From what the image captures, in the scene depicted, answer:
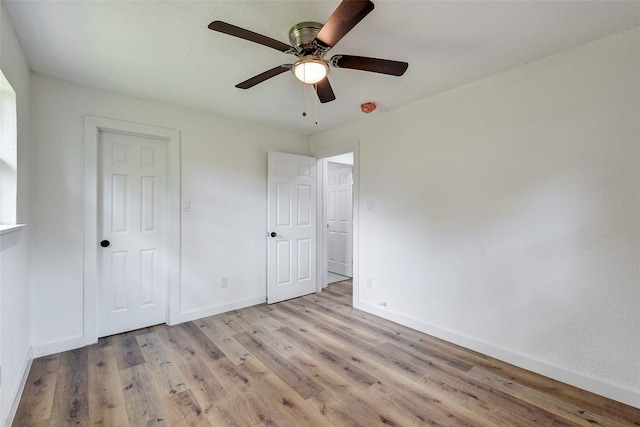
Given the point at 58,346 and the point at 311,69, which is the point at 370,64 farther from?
the point at 58,346

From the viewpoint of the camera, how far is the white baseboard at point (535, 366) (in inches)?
71.9

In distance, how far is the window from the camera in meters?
1.82

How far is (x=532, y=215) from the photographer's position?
2.16 meters

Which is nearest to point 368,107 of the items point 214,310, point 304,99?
point 304,99

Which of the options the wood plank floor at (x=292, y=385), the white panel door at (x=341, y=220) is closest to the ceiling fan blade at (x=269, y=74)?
the wood plank floor at (x=292, y=385)

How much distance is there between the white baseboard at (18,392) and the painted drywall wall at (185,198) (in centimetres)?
13

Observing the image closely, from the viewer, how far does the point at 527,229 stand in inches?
86.2

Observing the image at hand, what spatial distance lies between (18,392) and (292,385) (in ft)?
5.76

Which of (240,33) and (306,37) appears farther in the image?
(306,37)

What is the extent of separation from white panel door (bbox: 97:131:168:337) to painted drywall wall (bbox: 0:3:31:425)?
553 mm

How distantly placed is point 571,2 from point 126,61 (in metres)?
2.86

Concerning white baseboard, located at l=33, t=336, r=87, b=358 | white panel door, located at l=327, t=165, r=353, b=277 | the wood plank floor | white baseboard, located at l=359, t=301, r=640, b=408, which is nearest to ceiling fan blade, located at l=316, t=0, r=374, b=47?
the wood plank floor

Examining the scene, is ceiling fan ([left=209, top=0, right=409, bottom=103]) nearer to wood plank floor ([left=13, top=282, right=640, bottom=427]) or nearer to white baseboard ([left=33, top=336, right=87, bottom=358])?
wood plank floor ([left=13, top=282, right=640, bottom=427])

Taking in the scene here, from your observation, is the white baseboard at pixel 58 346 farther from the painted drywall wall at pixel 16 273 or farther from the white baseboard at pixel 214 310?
the white baseboard at pixel 214 310
